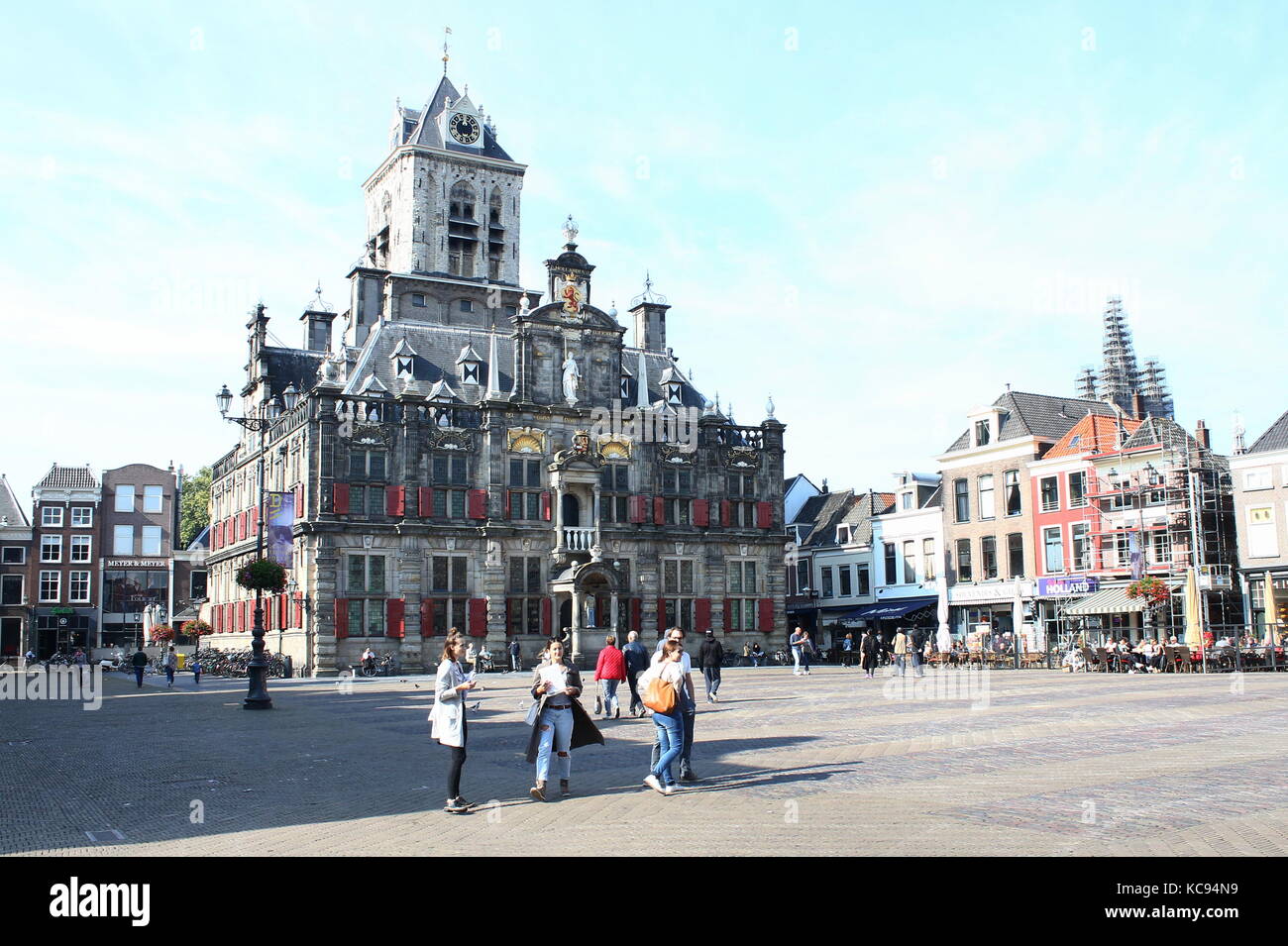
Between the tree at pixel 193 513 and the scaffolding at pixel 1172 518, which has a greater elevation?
the tree at pixel 193 513

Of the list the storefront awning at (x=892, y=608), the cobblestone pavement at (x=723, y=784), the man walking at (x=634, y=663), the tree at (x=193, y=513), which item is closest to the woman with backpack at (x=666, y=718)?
the cobblestone pavement at (x=723, y=784)

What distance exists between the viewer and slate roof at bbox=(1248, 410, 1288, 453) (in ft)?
146

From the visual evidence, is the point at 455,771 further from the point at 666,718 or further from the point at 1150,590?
the point at 1150,590

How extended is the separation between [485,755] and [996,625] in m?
43.1

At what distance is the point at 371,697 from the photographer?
1247 inches

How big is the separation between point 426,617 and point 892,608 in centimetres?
2469

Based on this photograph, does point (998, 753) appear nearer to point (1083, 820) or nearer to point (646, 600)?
point (1083, 820)

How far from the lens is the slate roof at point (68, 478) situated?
244 ft

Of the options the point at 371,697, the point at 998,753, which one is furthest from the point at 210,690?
the point at 998,753

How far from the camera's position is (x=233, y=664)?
162ft

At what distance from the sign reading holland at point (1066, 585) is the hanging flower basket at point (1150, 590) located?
3.79m

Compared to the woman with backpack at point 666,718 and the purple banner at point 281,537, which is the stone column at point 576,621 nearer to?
the purple banner at point 281,537

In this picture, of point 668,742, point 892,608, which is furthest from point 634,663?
→ point 892,608
